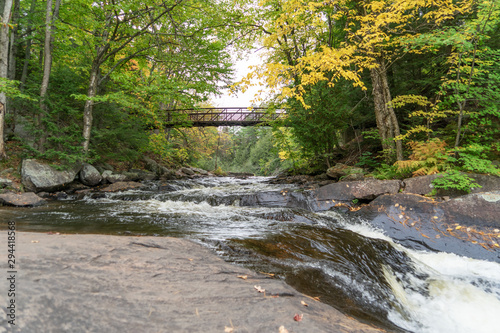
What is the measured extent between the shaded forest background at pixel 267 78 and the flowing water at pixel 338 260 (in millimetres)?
2851

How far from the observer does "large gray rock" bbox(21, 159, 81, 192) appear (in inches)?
297

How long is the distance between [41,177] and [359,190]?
10.5 metres

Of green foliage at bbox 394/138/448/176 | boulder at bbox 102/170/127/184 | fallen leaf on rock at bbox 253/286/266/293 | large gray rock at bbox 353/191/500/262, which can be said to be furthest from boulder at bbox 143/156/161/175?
fallen leaf on rock at bbox 253/286/266/293

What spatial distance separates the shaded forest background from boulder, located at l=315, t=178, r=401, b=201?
85 centimetres

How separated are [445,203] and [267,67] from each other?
502 cm

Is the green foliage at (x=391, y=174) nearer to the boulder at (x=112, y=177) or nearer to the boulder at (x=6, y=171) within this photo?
the boulder at (x=112, y=177)

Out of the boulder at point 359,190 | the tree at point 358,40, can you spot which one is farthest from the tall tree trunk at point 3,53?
the boulder at point 359,190

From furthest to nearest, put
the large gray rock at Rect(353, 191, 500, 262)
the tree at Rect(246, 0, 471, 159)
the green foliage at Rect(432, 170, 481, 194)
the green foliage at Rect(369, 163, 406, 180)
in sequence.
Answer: the green foliage at Rect(369, 163, 406, 180)
the tree at Rect(246, 0, 471, 159)
the green foliage at Rect(432, 170, 481, 194)
the large gray rock at Rect(353, 191, 500, 262)

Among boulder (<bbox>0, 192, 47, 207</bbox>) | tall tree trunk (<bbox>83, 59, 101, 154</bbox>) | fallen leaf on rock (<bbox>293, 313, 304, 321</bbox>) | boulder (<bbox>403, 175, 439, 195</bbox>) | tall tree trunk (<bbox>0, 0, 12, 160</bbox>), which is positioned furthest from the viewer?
tall tree trunk (<bbox>83, 59, 101, 154</bbox>)

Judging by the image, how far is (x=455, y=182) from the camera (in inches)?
203

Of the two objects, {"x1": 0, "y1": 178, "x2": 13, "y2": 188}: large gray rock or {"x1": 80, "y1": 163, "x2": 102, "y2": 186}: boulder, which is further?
{"x1": 80, "y1": 163, "x2": 102, "y2": 186}: boulder

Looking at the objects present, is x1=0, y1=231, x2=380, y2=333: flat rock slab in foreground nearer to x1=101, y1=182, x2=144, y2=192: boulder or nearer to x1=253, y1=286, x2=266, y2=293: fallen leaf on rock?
x1=253, y1=286, x2=266, y2=293: fallen leaf on rock

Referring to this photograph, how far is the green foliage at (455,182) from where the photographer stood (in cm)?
489

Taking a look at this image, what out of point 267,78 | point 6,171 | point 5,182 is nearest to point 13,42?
point 6,171
